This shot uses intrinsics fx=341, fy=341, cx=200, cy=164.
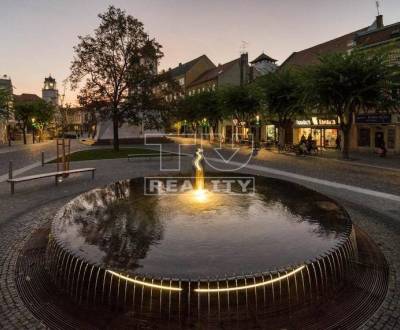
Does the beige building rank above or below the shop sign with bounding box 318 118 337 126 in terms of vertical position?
above

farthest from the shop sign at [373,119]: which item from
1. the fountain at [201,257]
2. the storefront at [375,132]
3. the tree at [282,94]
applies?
the fountain at [201,257]

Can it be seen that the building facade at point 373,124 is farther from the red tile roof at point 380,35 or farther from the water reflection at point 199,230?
the water reflection at point 199,230

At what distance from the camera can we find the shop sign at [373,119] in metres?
32.9

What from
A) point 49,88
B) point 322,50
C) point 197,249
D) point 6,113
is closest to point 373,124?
point 322,50

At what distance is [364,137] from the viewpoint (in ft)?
118

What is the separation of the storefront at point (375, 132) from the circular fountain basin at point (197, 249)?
90.2 ft

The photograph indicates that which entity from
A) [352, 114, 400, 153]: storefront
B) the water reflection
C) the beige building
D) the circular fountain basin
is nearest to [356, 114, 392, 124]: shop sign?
[352, 114, 400, 153]: storefront

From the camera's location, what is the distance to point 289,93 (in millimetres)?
34812

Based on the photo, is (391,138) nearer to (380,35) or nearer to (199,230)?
(380,35)

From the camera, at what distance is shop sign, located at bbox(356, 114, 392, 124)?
32894mm

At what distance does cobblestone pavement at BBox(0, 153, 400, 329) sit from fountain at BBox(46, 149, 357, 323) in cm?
79

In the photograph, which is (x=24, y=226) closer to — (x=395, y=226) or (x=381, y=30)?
(x=395, y=226)

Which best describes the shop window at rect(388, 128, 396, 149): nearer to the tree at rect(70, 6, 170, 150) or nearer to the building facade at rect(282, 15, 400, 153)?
the building facade at rect(282, 15, 400, 153)

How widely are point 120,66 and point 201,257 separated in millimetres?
32133
